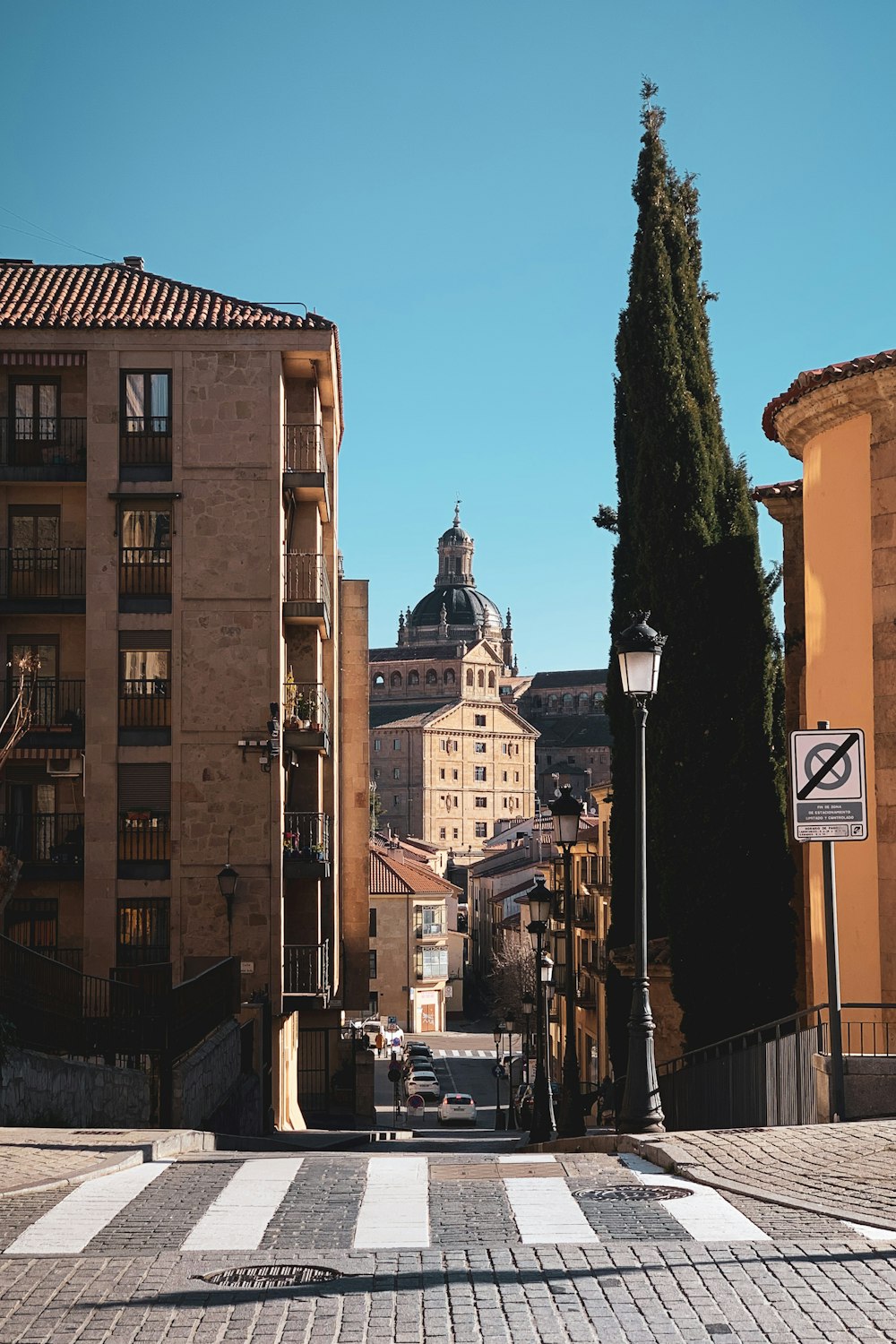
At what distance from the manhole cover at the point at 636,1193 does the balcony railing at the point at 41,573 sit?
21298 mm

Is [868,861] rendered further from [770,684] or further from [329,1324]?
[329,1324]

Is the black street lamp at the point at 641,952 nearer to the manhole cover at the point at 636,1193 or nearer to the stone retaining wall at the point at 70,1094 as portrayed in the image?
the manhole cover at the point at 636,1193

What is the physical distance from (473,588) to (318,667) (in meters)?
168

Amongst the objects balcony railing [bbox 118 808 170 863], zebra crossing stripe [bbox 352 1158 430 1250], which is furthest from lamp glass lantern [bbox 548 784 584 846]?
balcony railing [bbox 118 808 170 863]

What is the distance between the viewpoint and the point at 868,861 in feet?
59.2

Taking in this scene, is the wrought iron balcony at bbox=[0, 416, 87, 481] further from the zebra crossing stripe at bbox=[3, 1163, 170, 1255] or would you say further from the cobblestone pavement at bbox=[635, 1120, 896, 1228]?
the cobblestone pavement at bbox=[635, 1120, 896, 1228]

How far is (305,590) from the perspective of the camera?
30.9m

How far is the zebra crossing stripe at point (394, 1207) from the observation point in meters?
7.98

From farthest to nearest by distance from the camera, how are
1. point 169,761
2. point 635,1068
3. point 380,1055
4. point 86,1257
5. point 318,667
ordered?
point 380,1055 < point 318,667 < point 169,761 < point 635,1068 < point 86,1257

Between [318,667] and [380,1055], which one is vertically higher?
[318,667]

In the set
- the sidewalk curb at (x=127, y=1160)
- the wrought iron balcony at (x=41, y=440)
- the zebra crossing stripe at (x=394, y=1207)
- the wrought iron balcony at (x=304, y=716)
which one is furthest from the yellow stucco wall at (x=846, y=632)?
the wrought iron balcony at (x=41, y=440)

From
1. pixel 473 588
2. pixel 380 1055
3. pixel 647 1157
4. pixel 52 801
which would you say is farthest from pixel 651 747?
pixel 473 588

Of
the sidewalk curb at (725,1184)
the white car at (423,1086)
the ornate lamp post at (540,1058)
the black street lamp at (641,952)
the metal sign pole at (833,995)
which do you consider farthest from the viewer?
the white car at (423,1086)

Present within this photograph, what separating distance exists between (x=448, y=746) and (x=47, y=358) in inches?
5234
